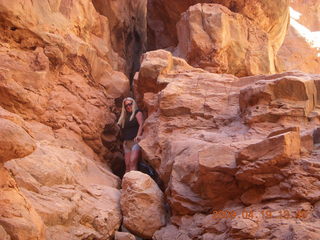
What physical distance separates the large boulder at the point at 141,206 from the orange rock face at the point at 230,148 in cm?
20

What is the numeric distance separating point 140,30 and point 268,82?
8.88 metres

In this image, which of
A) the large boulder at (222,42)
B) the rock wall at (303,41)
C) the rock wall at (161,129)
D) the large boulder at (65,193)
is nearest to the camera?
the rock wall at (161,129)

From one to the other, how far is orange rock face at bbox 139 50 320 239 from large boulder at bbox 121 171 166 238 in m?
0.20

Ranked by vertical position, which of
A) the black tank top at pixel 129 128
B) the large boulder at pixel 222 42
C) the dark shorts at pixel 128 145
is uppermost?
the large boulder at pixel 222 42

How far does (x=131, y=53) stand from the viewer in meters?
13.4

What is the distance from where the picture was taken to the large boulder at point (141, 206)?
19.2 feet

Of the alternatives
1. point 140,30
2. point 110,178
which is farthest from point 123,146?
point 140,30

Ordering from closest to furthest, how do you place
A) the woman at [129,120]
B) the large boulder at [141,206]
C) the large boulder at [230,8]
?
the large boulder at [141,206]
the woman at [129,120]
the large boulder at [230,8]

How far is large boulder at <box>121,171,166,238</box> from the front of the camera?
5.84 metres

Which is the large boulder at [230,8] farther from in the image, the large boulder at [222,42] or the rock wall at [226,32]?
the large boulder at [222,42]

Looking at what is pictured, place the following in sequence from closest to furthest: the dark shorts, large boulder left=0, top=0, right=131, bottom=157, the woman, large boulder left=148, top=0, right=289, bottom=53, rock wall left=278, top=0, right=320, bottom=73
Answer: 1. large boulder left=0, top=0, right=131, bottom=157
2. the dark shorts
3. the woman
4. large boulder left=148, top=0, right=289, bottom=53
5. rock wall left=278, top=0, right=320, bottom=73

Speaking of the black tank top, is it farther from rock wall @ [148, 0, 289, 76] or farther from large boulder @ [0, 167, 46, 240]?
large boulder @ [0, 167, 46, 240]

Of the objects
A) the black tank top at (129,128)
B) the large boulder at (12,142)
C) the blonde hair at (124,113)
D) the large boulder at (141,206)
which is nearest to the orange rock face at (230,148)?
the large boulder at (141,206)
